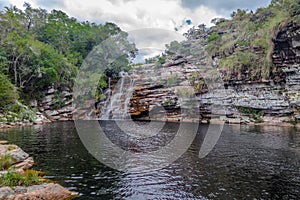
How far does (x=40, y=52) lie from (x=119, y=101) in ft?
53.2

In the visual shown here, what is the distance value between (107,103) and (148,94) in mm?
8785

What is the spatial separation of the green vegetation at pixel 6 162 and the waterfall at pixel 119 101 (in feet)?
100

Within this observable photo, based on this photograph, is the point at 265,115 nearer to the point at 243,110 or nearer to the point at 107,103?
the point at 243,110

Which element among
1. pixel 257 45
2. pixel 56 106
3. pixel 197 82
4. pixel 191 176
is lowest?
pixel 191 176

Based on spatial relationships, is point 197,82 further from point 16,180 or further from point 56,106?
point 16,180

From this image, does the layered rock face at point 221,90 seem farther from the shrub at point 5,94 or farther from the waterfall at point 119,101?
the shrub at point 5,94

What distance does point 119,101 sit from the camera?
142ft

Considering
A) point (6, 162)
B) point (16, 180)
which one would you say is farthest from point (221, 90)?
point (16, 180)

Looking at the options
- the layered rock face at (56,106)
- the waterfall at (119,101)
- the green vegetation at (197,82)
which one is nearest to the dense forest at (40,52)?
the layered rock face at (56,106)

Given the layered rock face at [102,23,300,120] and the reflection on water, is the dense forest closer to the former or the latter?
the layered rock face at [102,23,300,120]

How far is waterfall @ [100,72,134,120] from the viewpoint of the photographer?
1650 inches

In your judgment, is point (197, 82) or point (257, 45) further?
point (197, 82)

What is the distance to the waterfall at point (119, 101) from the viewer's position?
4191 centimetres

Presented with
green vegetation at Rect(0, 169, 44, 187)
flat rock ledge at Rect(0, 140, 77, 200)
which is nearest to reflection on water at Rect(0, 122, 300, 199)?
flat rock ledge at Rect(0, 140, 77, 200)
